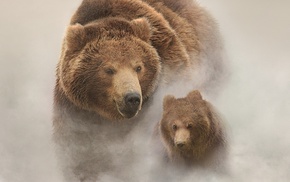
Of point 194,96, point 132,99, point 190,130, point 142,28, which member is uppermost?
point 142,28

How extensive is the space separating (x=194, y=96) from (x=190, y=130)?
31 cm

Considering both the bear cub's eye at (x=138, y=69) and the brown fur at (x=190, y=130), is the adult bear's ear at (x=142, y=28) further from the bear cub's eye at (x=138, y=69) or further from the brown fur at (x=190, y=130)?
the brown fur at (x=190, y=130)

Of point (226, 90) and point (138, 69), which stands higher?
point (138, 69)

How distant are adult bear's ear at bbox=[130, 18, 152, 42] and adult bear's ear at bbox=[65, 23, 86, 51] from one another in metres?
0.44

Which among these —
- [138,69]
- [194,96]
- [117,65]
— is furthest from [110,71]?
[194,96]

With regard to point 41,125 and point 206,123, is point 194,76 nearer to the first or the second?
point 206,123

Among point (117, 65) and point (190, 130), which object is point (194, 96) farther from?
point (117, 65)

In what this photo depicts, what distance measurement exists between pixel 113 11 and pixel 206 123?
1.28m

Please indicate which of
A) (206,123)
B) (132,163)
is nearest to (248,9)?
(206,123)

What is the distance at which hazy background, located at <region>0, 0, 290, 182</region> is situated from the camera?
8.73m

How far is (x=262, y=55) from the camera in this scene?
8.91m

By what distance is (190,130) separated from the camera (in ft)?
27.8

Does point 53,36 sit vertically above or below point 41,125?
above

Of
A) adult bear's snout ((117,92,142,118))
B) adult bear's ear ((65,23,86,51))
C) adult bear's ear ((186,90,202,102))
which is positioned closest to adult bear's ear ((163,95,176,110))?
adult bear's ear ((186,90,202,102))
